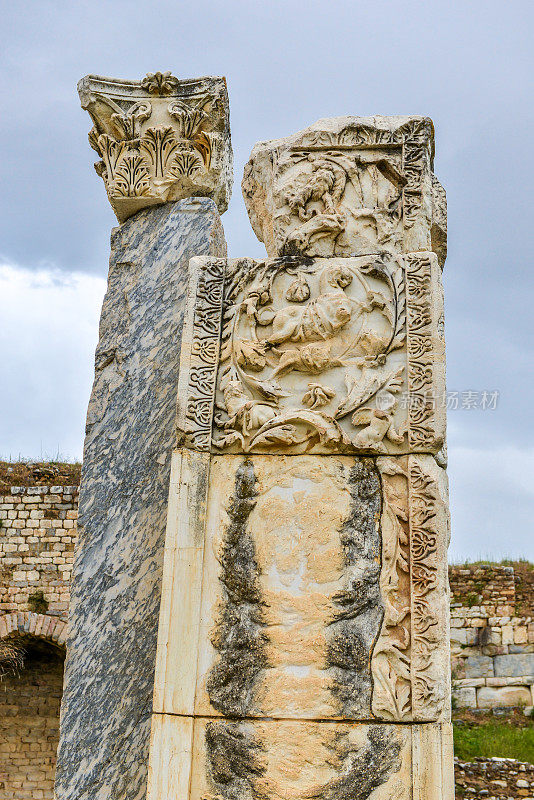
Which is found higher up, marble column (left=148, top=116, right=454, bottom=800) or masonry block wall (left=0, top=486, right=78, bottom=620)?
masonry block wall (left=0, top=486, right=78, bottom=620)

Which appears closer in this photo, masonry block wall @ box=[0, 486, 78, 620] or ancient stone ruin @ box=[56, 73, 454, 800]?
ancient stone ruin @ box=[56, 73, 454, 800]

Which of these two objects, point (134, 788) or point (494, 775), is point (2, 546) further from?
point (134, 788)

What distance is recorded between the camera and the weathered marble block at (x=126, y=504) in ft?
10.9

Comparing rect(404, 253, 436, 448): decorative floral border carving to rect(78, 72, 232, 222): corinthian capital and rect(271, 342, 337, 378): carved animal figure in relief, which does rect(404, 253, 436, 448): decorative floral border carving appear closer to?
rect(271, 342, 337, 378): carved animal figure in relief

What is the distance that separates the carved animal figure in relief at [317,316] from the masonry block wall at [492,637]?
969 cm

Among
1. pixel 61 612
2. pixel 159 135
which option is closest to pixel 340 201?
pixel 159 135

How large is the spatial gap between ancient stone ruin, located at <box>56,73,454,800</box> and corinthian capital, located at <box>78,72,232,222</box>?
327 mm

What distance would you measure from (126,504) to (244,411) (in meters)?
1.01

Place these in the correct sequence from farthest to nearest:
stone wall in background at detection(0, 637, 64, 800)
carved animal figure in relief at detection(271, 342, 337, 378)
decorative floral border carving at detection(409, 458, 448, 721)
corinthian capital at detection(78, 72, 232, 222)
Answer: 1. stone wall in background at detection(0, 637, 64, 800)
2. corinthian capital at detection(78, 72, 232, 222)
3. carved animal figure in relief at detection(271, 342, 337, 378)
4. decorative floral border carving at detection(409, 458, 448, 721)

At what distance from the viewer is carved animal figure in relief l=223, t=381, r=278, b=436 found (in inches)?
113

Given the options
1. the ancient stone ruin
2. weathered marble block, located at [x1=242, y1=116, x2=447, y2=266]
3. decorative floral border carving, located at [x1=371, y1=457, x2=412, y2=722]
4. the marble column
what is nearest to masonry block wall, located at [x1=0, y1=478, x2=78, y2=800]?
the ancient stone ruin

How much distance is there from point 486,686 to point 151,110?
395 inches

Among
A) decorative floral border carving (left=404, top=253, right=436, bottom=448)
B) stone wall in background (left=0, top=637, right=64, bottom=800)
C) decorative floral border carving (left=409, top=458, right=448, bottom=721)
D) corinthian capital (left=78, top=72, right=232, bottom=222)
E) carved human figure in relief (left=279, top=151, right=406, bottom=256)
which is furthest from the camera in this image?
stone wall in background (left=0, top=637, right=64, bottom=800)

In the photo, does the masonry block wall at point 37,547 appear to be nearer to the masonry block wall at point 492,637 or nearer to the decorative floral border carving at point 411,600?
the masonry block wall at point 492,637
